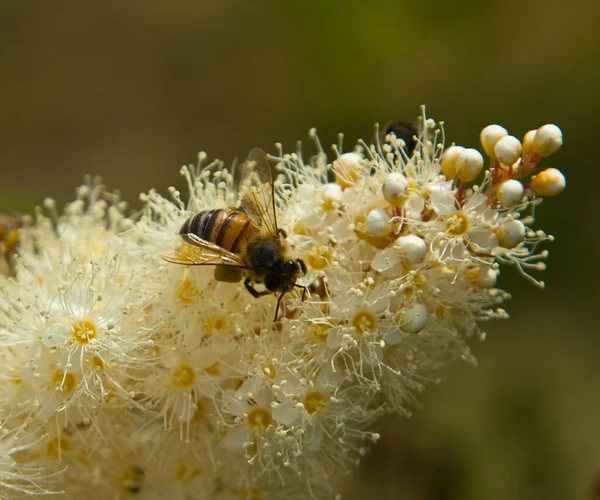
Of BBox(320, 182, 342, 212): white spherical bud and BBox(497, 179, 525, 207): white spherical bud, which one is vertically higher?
BBox(497, 179, 525, 207): white spherical bud

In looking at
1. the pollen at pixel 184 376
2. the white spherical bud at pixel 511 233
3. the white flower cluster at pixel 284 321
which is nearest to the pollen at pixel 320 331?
the white flower cluster at pixel 284 321

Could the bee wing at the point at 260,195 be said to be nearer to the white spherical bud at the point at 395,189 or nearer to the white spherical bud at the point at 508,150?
the white spherical bud at the point at 395,189

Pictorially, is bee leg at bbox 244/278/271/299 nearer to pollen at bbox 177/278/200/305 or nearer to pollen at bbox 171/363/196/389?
pollen at bbox 177/278/200/305

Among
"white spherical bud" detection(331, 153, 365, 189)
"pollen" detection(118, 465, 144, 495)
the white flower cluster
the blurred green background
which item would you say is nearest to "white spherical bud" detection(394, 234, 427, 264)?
the white flower cluster

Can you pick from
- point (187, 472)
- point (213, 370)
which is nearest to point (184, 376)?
point (213, 370)

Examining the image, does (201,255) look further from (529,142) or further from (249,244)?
(529,142)

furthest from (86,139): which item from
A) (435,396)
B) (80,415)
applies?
(80,415)
